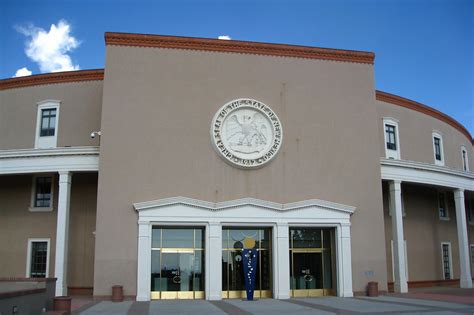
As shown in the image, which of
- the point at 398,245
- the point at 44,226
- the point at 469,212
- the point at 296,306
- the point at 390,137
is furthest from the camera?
the point at 469,212

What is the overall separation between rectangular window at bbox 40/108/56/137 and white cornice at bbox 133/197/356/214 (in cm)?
893

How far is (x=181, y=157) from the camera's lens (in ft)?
80.8

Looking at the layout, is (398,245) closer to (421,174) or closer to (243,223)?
(421,174)

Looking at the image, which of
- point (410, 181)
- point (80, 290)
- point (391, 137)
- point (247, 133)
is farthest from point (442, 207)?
point (80, 290)

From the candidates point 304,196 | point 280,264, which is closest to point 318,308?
point 280,264

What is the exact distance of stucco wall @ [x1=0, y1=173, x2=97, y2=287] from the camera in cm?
2684

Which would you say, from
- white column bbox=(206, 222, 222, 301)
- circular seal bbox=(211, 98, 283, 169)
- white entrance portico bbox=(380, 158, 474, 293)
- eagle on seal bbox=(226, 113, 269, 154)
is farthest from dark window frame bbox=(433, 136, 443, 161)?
white column bbox=(206, 222, 222, 301)

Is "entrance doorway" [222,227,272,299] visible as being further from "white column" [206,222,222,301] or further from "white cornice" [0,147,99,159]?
"white cornice" [0,147,99,159]

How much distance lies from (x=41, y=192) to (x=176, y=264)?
31.0 ft

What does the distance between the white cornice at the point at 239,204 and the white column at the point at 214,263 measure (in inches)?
36.2

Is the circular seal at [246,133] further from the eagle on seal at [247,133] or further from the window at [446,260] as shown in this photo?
the window at [446,260]

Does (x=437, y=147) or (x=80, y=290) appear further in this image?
(x=437, y=147)

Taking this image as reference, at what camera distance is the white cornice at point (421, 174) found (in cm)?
2761

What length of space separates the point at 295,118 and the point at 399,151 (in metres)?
10.0
